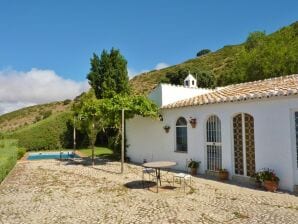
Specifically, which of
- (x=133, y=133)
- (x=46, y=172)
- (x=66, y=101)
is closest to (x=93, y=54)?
(x=133, y=133)

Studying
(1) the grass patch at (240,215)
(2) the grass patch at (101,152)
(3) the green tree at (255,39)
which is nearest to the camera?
(1) the grass patch at (240,215)

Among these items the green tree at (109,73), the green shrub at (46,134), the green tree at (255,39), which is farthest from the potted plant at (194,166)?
the green tree at (255,39)

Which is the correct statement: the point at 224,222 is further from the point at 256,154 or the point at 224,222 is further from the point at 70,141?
the point at 70,141

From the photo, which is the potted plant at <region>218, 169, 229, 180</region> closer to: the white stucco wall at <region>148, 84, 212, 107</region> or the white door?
the white door

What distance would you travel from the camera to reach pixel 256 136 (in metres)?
12.3

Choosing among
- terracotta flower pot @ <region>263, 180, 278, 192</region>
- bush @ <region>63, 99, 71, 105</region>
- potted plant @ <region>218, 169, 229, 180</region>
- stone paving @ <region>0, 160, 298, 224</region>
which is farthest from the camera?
bush @ <region>63, 99, 71, 105</region>

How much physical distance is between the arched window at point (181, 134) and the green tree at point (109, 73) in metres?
20.3

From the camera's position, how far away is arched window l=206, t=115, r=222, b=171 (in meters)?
14.5

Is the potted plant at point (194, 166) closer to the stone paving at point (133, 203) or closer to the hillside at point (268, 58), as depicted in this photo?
the stone paving at point (133, 203)

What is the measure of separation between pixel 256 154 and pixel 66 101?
74.7 metres

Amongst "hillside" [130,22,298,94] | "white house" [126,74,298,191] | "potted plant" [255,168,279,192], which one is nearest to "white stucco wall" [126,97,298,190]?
"white house" [126,74,298,191]

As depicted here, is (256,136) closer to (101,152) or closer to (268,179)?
(268,179)

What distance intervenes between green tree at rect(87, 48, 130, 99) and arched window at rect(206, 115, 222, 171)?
22925mm

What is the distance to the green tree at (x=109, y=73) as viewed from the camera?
37.1 m
